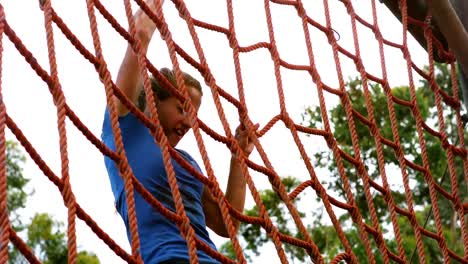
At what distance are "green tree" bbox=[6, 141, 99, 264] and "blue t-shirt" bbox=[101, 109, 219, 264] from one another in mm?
6418

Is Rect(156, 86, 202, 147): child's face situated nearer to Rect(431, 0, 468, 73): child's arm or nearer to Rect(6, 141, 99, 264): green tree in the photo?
Rect(431, 0, 468, 73): child's arm

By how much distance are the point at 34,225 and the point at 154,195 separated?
7172 millimetres

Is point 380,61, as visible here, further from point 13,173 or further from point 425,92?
point 13,173

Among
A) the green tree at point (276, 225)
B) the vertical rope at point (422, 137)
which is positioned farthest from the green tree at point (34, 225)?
the vertical rope at point (422, 137)

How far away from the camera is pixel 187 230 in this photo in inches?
40.0

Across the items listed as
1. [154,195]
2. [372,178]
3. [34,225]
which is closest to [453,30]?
[154,195]

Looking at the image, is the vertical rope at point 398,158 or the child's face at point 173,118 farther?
the vertical rope at point 398,158

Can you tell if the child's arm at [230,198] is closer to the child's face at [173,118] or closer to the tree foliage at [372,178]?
the child's face at [173,118]

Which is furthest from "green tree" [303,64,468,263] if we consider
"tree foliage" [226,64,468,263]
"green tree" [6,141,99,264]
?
"green tree" [6,141,99,264]

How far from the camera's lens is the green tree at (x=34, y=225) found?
761 cm

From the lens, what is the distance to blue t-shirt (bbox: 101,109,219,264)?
116 cm

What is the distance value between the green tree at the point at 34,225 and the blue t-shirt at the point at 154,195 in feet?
21.1

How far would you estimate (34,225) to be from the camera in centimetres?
812

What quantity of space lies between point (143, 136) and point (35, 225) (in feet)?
23.4
